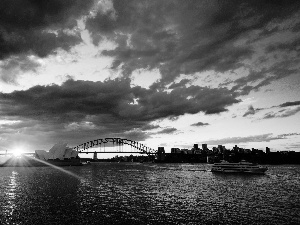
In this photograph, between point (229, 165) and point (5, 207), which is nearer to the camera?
point (5, 207)

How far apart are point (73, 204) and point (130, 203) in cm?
829

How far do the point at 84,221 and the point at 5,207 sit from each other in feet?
49.6

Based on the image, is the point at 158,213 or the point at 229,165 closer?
the point at 158,213

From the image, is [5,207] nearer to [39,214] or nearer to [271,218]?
[39,214]

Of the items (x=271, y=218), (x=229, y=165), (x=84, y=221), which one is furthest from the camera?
(x=229, y=165)

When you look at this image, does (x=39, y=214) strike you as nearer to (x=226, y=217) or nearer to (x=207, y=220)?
(x=207, y=220)

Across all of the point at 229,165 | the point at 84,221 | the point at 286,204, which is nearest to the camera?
the point at 84,221

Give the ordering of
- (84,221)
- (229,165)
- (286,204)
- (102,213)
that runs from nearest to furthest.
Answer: (84,221) < (102,213) < (286,204) < (229,165)

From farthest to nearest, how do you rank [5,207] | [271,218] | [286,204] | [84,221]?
[286,204] < [5,207] < [271,218] < [84,221]

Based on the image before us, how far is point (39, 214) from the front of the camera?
29.1m

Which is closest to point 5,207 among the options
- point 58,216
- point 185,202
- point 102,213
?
point 58,216

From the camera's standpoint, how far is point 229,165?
378ft

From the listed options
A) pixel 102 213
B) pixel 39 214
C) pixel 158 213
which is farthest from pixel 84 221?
pixel 158 213

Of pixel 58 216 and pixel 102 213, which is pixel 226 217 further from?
pixel 58 216
